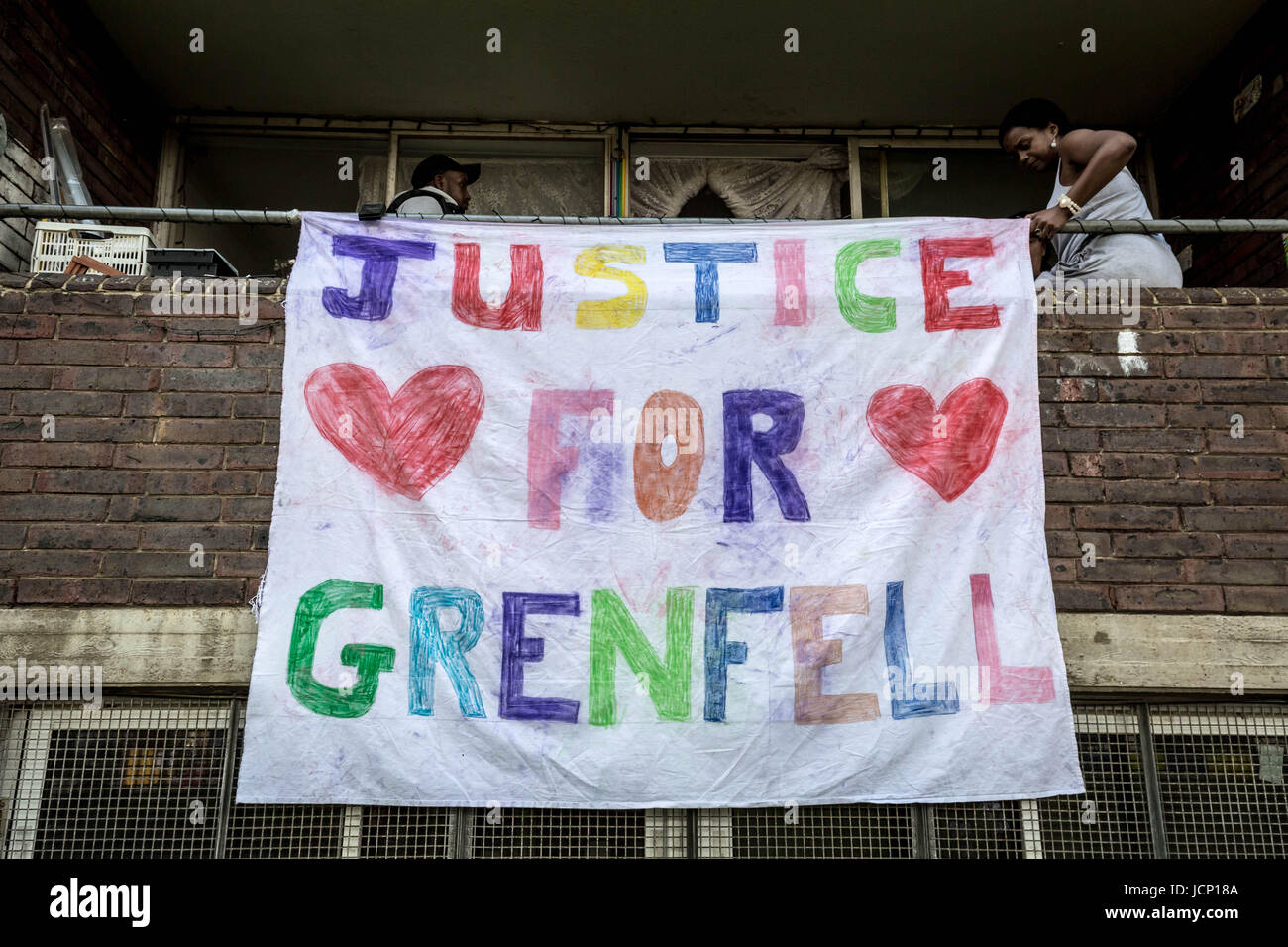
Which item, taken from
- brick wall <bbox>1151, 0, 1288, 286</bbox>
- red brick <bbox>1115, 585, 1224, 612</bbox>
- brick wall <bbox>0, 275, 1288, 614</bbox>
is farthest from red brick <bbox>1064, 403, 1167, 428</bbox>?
brick wall <bbox>1151, 0, 1288, 286</bbox>

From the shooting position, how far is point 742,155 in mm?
7461

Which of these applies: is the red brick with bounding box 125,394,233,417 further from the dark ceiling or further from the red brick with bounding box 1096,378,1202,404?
the red brick with bounding box 1096,378,1202,404

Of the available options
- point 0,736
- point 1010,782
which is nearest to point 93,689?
point 0,736

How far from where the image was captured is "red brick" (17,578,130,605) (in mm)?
4301

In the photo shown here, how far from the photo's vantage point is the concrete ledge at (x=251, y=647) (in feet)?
13.9

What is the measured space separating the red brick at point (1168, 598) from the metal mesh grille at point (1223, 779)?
38cm

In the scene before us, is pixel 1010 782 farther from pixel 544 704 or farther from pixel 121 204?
pixel 121 204

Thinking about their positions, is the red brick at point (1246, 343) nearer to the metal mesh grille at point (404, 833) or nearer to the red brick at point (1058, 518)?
the red brick at point (1058, 518)

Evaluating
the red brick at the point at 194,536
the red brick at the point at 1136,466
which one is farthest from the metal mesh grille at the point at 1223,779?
the red brick at the point at 194,536

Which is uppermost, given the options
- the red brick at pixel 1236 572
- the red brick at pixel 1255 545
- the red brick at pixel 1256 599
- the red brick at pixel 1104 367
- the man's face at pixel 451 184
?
the man's face at pixel 451 184
